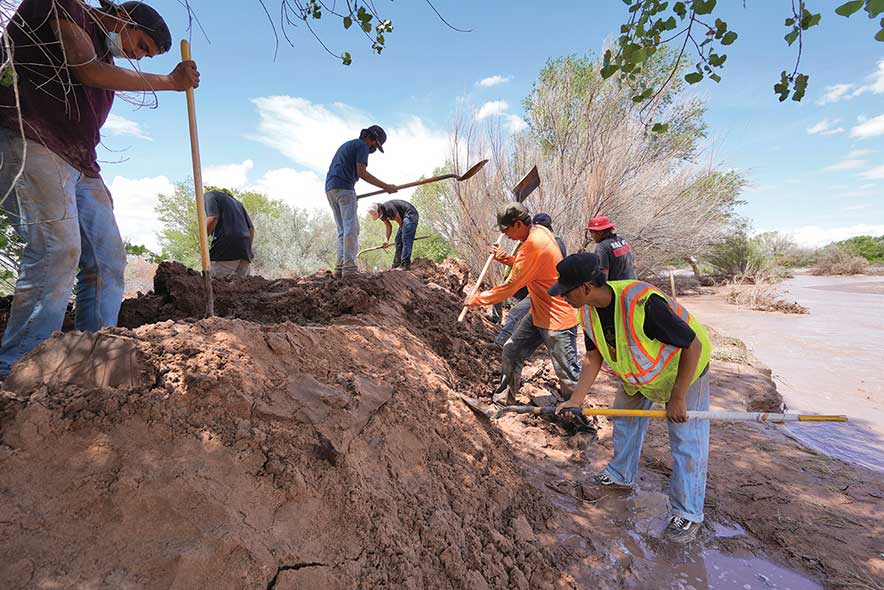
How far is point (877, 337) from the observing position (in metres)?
8.49

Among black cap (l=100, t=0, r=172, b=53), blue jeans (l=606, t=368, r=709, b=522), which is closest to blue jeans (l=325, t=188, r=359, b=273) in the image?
black cap (l=100, t=0, r=172, b=53)

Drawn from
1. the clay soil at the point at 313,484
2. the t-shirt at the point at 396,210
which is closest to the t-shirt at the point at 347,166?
the clay soil at the point at 313,484

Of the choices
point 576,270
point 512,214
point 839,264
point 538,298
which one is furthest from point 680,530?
point 839,264

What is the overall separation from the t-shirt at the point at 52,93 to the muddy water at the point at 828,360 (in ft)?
19.1

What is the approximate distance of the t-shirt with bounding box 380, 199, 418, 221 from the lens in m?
7.79

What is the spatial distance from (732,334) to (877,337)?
2675 millimetres

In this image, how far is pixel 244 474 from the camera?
144 centimetres

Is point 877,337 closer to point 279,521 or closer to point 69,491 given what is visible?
point 279,521

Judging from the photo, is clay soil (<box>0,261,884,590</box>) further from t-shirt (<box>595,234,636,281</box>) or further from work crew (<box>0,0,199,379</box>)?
t-shirt (<box>595,234,636,281</box>)

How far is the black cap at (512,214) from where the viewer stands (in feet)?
11.9

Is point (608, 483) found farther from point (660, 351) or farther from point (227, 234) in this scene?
point (227, 234)

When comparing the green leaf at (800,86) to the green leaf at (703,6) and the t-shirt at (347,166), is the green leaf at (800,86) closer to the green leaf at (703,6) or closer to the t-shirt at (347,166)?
the green leaf at (703,6)

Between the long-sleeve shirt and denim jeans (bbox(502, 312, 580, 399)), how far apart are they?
102mm

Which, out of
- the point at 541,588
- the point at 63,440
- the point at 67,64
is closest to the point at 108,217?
the point at 67,64
